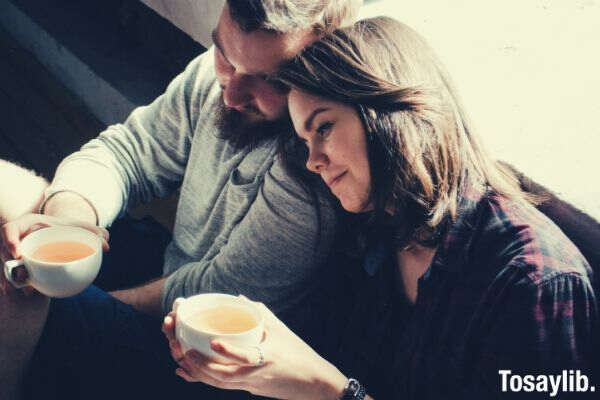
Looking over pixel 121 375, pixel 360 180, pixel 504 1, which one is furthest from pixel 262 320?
pixel 504 1

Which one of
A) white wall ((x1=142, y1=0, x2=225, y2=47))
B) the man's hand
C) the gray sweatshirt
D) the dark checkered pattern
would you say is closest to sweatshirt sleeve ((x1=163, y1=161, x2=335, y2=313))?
the gray sweatshirt

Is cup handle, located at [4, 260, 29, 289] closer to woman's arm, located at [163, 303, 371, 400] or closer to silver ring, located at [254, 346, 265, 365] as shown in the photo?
woman's arm, located at [163, 303, 371, 400]

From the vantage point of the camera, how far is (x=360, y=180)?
1286 mm

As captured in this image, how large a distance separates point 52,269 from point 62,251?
0.39 feet

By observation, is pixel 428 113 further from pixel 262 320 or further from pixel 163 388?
pixel 163 388

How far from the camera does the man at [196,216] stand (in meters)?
1.38

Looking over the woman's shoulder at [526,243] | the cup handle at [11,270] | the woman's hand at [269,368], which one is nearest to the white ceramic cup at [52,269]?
the cup handle at [11,270]

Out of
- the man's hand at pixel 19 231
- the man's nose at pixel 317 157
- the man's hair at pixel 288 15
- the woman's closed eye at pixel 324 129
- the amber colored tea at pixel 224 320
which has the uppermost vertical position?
the man's hair at pixel 288 15

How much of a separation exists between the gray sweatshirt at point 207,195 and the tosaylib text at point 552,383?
53 centimetres

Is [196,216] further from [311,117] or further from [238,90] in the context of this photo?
[311,117]

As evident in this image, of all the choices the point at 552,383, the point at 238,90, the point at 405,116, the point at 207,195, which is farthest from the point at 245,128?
the point at 552,383

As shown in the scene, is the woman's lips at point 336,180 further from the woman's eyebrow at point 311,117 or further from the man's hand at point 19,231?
the man's hand at point 19,231

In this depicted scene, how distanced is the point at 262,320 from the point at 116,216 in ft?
2.63

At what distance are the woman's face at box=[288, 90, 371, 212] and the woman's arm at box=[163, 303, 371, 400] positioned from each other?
275mm
